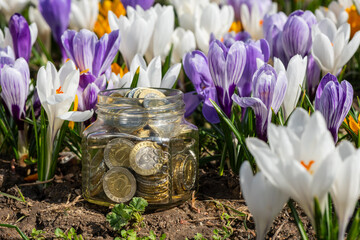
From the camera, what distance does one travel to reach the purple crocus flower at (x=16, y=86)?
6.33ft

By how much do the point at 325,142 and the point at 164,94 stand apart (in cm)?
76

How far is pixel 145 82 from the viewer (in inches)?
78.5

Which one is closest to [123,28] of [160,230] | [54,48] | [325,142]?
[160,230]

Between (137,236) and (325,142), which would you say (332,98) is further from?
(137,236)

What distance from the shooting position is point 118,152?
172 centimetres

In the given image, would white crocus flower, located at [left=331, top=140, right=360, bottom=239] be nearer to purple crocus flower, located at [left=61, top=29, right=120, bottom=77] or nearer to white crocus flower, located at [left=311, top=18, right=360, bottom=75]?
white crocus flower, located at [left=311, top=18, right=360, bottom=75]

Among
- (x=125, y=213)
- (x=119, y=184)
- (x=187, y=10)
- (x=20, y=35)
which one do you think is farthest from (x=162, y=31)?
(x=125, y=213)

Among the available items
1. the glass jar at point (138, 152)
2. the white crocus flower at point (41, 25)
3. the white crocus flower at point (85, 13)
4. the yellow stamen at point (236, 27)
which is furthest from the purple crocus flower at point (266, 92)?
the white crocus flower at point (41, 25)

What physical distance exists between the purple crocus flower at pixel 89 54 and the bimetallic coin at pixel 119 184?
0.34 meters

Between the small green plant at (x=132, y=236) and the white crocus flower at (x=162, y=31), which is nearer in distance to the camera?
the small green plant at (x=132, y=236)

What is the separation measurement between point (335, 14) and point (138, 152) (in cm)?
195

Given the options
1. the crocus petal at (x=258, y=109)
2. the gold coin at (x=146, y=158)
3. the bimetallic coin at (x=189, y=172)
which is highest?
the crocus petal at (x=258, y=109)

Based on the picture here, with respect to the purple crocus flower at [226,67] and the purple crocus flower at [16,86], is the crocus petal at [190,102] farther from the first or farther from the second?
the purple crocus flower at [16,86]

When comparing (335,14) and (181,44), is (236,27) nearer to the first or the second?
(335,14)
